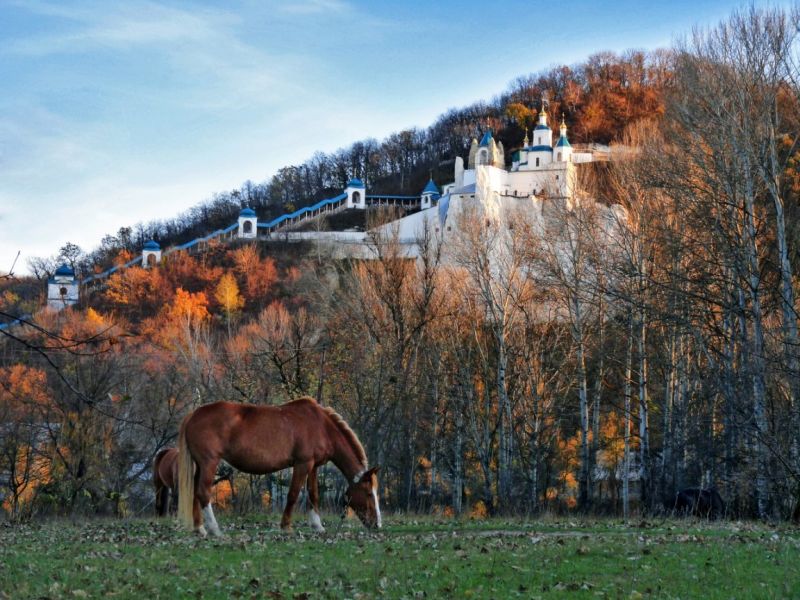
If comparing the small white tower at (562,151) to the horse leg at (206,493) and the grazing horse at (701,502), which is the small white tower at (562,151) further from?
the horse leg at (206,493)

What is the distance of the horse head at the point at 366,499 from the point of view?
13.3 m

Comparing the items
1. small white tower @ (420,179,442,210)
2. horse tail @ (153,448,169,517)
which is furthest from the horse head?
small white tower @ (420,179,442,210)

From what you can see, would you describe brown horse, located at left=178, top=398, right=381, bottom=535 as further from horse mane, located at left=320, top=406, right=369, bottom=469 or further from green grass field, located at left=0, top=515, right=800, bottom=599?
green grass field, located at left=0, top=515, right=800, bottom=599

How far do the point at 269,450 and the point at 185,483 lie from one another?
46.6 inches

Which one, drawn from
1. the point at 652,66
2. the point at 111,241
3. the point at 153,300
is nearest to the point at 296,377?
the point at 153,300

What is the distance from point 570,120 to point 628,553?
153960 millimetres

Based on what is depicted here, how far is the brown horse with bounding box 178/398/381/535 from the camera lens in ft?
40.2

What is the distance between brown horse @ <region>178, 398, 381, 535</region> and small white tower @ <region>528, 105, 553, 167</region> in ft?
370

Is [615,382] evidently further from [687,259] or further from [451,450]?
[687,259]

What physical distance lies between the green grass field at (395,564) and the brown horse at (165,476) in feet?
8.45

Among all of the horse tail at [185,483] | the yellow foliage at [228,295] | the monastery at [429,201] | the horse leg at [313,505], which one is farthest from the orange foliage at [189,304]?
the horse tail at [185,483]

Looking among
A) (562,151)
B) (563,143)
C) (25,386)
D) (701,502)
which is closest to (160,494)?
(701,502)

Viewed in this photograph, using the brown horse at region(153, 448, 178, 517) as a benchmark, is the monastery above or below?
above

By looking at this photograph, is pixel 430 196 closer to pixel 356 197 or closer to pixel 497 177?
pixel 356 197
